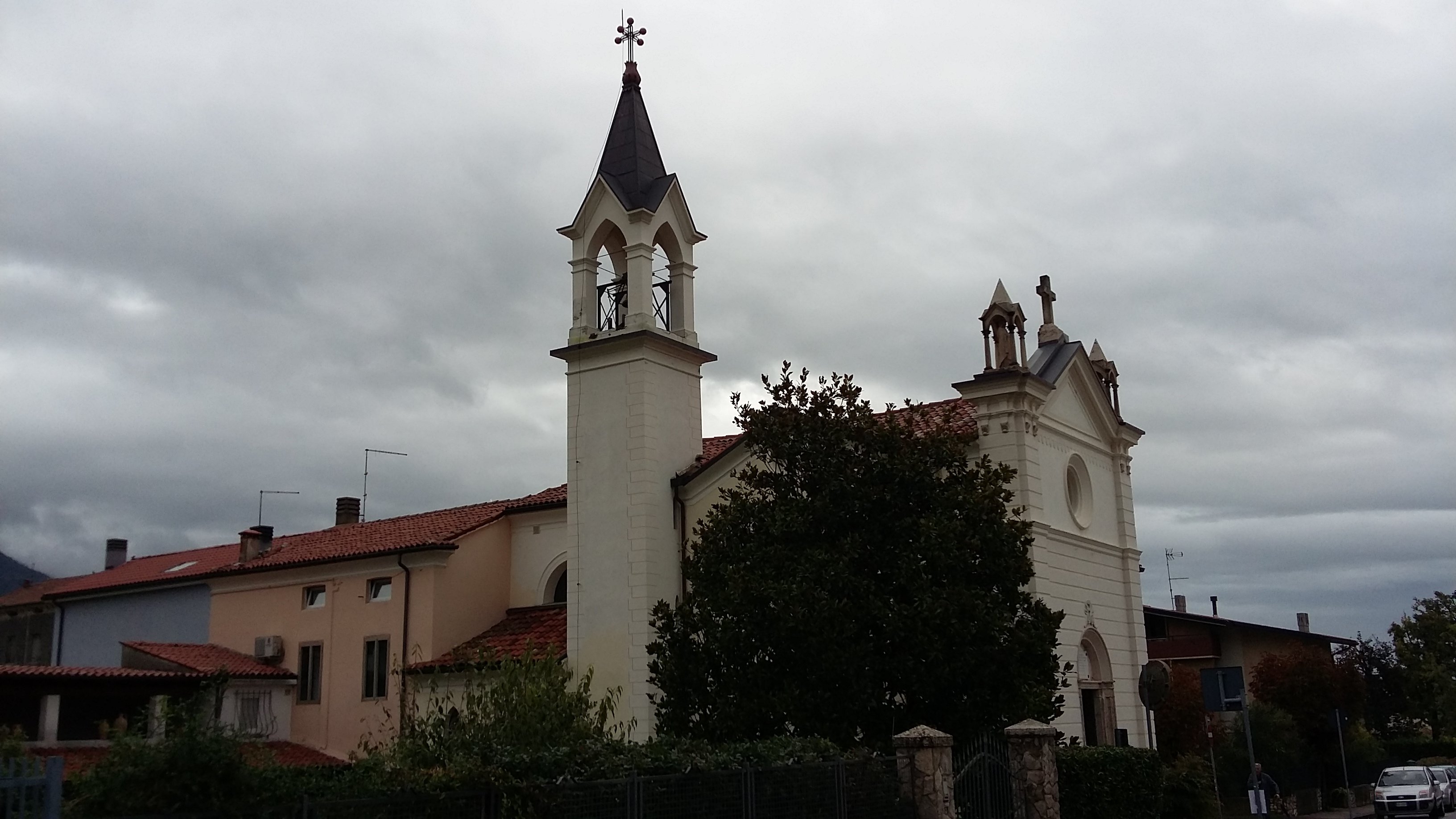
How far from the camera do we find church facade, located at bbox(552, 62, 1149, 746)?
969 inches

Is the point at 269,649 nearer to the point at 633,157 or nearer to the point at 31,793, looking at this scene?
the point at 633,157

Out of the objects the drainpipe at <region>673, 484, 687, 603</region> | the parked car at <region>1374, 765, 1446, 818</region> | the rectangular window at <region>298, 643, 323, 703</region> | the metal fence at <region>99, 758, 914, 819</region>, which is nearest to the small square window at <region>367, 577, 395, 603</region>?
the rectangular window at <region>298, 643, 323, 703</region>

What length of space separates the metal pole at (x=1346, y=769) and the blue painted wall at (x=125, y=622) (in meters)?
31.0

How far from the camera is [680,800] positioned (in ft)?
41.8

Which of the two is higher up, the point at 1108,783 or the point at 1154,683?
the point at 1154,683

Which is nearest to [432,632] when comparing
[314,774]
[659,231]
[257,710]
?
[257,710]

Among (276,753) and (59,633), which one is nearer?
(276,753)

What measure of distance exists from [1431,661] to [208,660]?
48.3 meters

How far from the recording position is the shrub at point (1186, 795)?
23.9 metres

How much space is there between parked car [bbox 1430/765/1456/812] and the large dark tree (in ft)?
68.5

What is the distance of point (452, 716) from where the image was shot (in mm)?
16969

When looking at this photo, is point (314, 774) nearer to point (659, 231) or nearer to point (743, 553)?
point (743, 553)

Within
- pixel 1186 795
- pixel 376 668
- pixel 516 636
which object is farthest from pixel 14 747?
pixel 376 668

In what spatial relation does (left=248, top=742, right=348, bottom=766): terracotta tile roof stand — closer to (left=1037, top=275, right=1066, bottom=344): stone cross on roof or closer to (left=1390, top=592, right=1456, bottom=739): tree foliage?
(left=1037, top=275, right=1066, bottom=344): stone cross on roof
